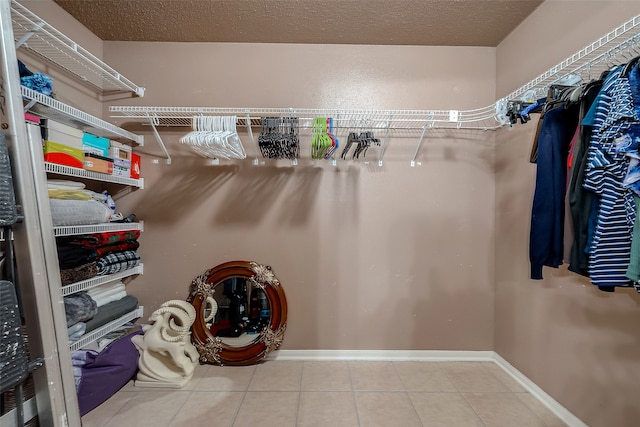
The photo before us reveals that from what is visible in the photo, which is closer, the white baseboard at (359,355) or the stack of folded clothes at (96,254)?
the stack of folded clothes at (96,254)

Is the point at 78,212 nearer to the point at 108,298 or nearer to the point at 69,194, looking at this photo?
the point at 69,194

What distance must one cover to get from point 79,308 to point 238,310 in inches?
35.5

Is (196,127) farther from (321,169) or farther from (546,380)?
(546,380)

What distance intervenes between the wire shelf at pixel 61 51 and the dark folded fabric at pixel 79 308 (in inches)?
51.1

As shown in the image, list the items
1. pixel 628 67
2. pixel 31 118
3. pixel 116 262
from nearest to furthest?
pixel 628 67 < pixel 31 118 < pixel 116 262

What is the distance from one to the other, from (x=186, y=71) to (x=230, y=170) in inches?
31.2

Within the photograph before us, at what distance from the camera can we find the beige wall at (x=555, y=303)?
4.15 feet

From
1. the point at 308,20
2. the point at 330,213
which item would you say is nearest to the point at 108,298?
the point at 330,213

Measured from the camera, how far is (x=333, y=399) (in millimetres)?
1653

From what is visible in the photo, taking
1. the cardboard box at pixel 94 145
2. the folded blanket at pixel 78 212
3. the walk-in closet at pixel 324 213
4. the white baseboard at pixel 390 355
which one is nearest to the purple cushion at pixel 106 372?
the walk-in closet at pixel 324 213

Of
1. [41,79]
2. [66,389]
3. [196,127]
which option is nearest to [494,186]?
[196,127]

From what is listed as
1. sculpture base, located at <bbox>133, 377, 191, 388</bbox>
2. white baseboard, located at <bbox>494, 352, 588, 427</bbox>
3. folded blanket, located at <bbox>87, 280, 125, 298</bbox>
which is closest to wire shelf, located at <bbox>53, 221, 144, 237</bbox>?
folded blanket, located at <bbox>87, 280, 125, 298</bbox>

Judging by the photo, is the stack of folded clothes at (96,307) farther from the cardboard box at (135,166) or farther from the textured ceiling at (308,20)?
the textured ceiling at (308,20)

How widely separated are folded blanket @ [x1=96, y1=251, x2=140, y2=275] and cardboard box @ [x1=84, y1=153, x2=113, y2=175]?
0.52m
